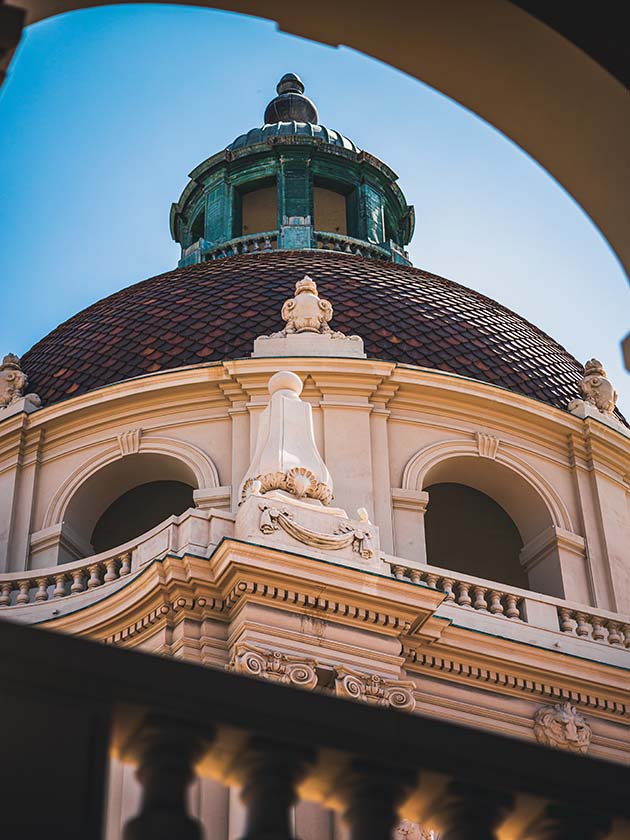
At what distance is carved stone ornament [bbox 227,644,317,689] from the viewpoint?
13531 mm

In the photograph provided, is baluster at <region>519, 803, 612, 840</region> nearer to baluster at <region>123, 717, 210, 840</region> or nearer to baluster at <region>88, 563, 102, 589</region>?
baluster at <region>123, 717, 210, 840</region>

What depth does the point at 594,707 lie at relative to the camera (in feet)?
52.6

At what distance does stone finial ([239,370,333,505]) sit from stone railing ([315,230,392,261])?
11.4 metres

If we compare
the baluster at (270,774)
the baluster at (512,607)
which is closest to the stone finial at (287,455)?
the baluster at (512,607)

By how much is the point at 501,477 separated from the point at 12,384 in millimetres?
6950

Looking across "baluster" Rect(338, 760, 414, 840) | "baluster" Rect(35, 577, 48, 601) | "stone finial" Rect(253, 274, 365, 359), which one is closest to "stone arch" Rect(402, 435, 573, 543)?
"stone finial" Rect(253, 274, 365, 359)

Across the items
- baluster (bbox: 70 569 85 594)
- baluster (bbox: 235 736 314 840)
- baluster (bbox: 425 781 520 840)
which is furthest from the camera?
baluster (bbox: 70 569 85 594)

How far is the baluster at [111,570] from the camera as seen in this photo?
53.7ft

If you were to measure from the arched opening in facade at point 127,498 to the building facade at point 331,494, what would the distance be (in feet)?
0.12

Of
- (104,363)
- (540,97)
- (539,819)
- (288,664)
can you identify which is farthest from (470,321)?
(539,819)

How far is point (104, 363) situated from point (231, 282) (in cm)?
245

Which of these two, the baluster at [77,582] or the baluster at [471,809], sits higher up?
the baluster at [77,582]

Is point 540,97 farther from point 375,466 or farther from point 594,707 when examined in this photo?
point 375,466

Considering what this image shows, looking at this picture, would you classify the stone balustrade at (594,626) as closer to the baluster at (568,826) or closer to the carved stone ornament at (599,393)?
the carved stone ornament at (599,393)
